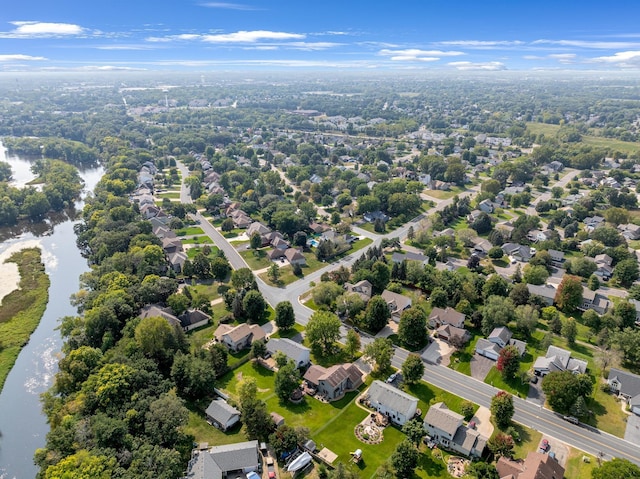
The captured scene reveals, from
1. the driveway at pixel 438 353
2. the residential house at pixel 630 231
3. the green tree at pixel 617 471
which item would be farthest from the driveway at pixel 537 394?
the residential house at pixel 630 231

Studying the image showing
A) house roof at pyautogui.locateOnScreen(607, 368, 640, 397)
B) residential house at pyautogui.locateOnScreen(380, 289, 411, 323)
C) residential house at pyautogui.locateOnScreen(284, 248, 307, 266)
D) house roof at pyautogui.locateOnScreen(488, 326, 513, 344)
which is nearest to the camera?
house roof at pyautogui.locateOnScreen(607, 368, 640, 397)

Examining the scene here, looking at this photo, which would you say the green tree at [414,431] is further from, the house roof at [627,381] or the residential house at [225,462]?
the house roof at [627,381]

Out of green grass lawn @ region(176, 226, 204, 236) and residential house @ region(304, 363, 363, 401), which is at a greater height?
residential house @ region(304, 363, 363, 401)

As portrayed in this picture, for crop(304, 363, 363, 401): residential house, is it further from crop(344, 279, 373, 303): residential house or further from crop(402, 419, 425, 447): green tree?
crop(344, 279, 373, 303): residential house

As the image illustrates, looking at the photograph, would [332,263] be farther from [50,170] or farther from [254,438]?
[50,170]

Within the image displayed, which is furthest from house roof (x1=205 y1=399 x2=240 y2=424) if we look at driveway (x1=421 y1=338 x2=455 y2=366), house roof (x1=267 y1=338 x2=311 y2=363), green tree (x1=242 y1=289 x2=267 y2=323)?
driveway (x1=421 y1=338 x2=455 y2=366)

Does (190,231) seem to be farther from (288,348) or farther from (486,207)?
(486,207)
